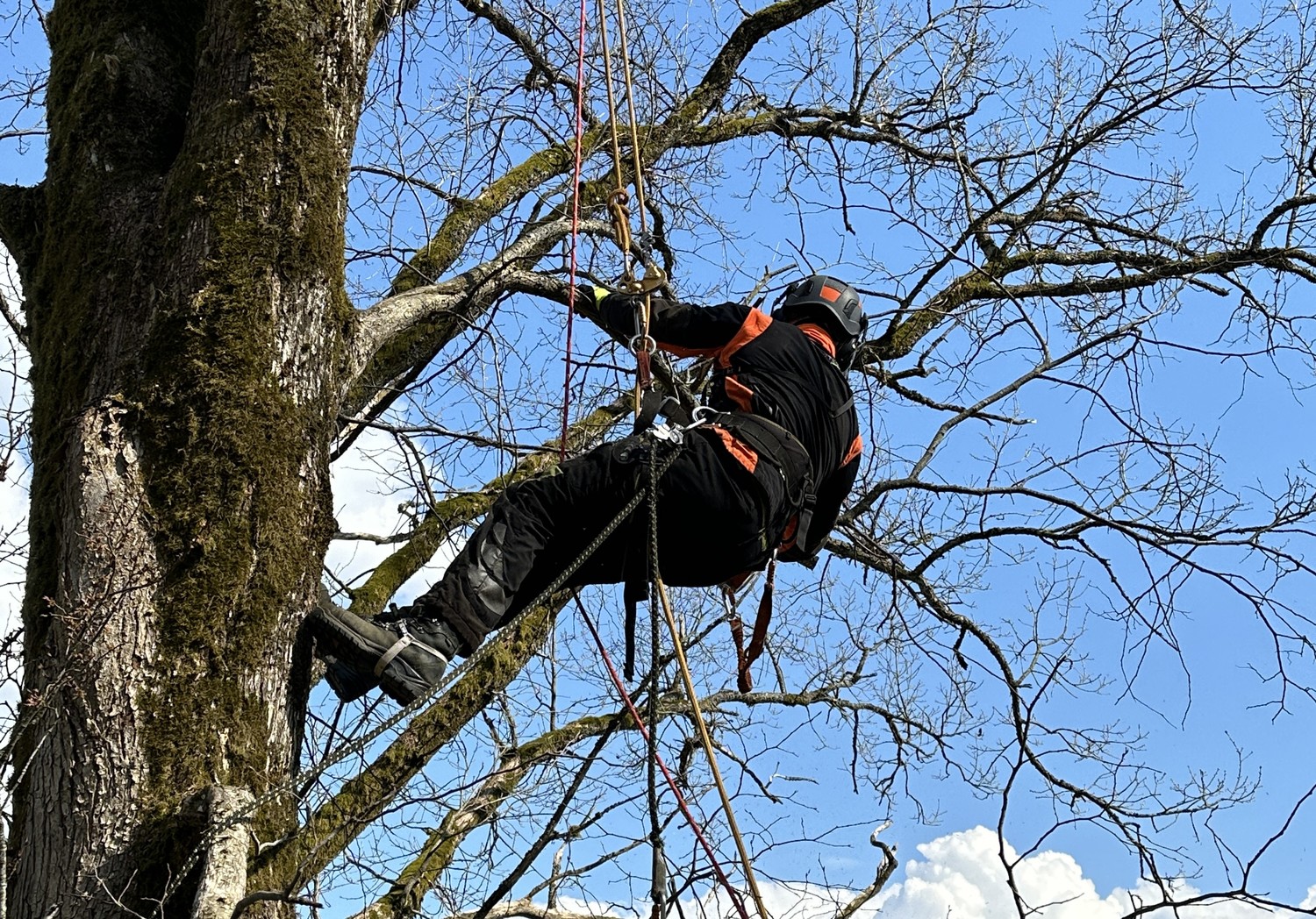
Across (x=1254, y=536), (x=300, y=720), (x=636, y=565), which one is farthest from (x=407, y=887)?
(x=1254, y=536)

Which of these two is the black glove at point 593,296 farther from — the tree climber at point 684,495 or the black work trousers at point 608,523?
the black work trousers at point 608,523

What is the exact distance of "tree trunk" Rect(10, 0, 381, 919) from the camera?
9.07ft

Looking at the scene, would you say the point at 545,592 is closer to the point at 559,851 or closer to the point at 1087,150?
the point at 559,851

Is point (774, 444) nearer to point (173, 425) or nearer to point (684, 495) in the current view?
point (684, 495)

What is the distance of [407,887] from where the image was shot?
412cm

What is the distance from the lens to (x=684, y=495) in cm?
331

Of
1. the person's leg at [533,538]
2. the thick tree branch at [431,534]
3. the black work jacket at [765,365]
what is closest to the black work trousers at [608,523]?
the person's leg at [533,538]

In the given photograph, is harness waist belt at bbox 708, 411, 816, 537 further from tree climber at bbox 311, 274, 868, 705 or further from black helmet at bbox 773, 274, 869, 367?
black helmet at bbox 773, 274, 869, 367

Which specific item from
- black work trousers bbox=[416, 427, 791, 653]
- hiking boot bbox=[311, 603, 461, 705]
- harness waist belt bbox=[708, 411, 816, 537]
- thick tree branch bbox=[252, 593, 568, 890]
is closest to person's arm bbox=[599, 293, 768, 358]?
harness waist belt bbox=[708, 411, 816, 537]

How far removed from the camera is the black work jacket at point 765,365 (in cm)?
361

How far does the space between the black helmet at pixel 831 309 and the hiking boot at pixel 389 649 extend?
1607mm

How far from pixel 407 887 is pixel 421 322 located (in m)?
1.89

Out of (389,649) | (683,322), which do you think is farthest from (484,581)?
(683,322)

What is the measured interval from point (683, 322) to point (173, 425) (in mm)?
1492
